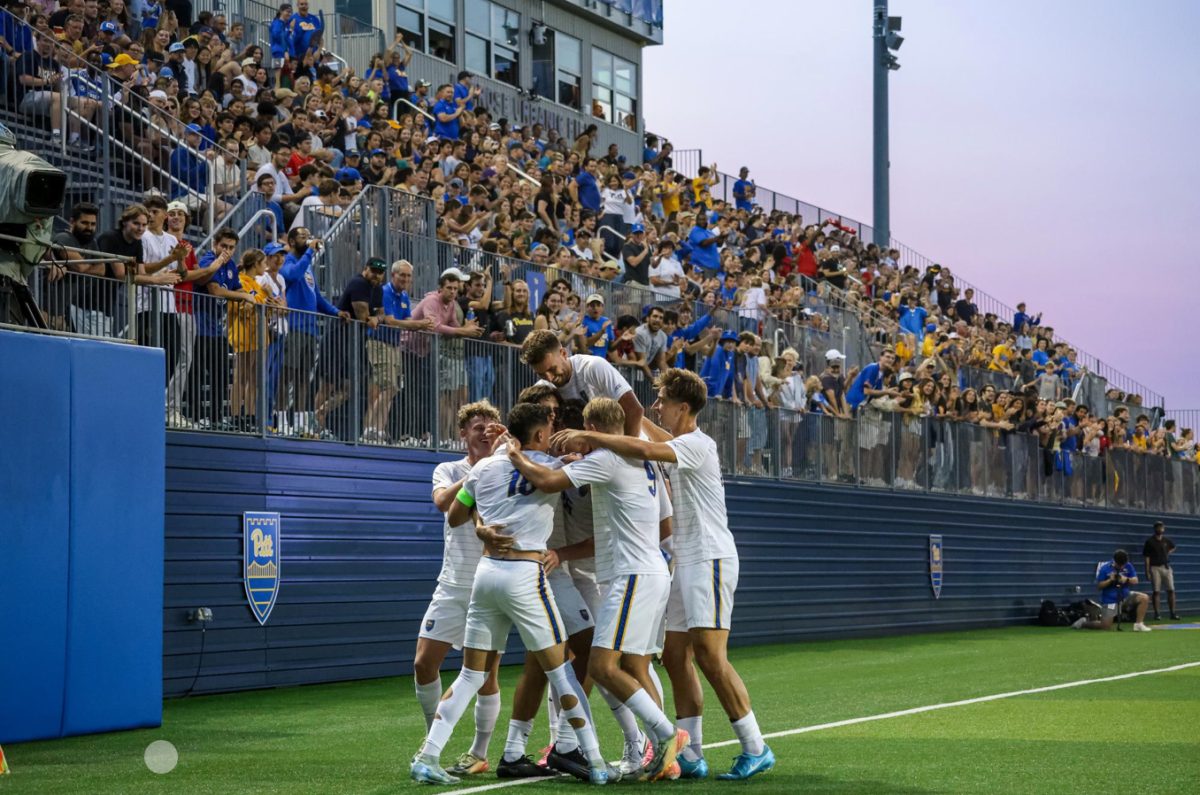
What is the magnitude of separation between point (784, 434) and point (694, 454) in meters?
15.4

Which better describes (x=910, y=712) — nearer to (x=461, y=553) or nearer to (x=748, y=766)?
(x=748, y=766)

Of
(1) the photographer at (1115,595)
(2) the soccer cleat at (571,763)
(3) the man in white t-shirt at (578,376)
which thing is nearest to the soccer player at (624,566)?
(2) the soccer cleat at (571,763)

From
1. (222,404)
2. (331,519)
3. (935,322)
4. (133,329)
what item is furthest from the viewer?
(935,322)

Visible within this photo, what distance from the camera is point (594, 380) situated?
9992 mm

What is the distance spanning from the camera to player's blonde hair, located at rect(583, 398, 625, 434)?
9.20 meters

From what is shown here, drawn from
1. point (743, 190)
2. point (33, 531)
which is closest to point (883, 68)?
point (743, 190)

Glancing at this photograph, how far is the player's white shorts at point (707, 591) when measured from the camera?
941cm

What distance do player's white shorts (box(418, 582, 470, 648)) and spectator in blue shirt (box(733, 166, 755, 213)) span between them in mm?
28655

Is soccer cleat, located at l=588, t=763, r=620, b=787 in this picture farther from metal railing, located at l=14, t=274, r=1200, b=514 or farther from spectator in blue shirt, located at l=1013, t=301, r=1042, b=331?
spectator in blue shirt, located at l=1013, t=301, r=1042, b=331

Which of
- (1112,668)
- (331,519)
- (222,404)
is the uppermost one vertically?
(222,404)

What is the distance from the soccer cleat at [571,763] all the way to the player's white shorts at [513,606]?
656 mm

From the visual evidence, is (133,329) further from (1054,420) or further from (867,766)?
(1054,420)

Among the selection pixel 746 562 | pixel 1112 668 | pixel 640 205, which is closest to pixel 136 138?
pixel 746 562

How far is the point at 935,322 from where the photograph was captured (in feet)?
119
